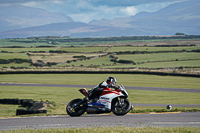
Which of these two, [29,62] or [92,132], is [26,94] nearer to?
[92,132]

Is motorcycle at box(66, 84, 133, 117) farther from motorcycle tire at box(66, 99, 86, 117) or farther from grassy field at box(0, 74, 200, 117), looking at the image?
grassy field at box(0, 74, 200, 117)

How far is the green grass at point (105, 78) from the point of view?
5050 centimetres

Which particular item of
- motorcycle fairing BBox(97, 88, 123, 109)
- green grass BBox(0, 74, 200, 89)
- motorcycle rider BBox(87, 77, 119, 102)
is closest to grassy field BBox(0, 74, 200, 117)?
green grass BBox(0, 74, 200, 89)

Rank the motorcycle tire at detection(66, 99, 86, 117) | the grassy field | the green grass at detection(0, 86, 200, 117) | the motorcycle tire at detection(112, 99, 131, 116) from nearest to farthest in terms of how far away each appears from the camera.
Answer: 1. the motorcycle tire at detection(112, 99, 131, 116)
2. the motorcycle tire at detection(66, 99, 86, 117)
3. the grassy field
4. the green grass at detection(0, 86, 200, 117)

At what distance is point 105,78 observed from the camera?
5716 centimetres

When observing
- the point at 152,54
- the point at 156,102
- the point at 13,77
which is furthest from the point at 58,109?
the point at 152,54

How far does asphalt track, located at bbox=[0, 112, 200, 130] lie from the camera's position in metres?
14.6

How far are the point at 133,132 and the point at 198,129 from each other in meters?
2.81

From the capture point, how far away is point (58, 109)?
2577cm

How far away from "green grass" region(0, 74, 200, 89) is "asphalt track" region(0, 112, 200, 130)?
31715mm

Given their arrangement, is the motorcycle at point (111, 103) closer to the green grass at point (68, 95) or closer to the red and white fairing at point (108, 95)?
the red and white fairing at point (108, 95)

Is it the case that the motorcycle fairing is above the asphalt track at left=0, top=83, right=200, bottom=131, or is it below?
above

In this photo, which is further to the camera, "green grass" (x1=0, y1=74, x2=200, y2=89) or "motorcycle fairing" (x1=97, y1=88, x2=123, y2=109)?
"green grass" (x1=0, y1=74, x2=200, y2=89)

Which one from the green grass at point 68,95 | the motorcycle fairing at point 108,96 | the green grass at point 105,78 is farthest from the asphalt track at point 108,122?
the green grass at point 105,78
